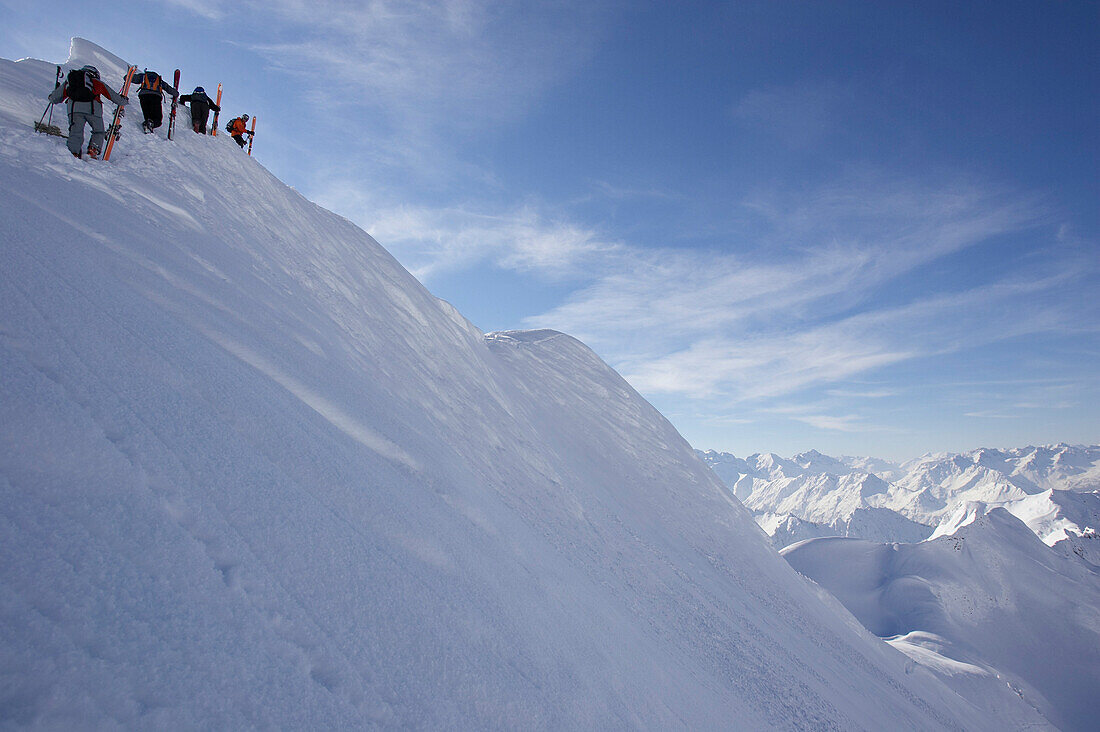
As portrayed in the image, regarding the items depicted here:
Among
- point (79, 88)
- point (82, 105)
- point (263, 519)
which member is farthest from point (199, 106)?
point (263, 519)

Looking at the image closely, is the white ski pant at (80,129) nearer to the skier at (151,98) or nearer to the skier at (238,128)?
the skier at (151,98)

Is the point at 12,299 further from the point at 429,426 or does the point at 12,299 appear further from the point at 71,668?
the point at 429,426

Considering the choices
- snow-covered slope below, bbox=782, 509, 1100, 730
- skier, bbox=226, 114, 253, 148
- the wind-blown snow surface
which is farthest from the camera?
snow-covered slope below, bbox=782, 509, 1100, 730

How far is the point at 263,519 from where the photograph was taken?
3264 mm

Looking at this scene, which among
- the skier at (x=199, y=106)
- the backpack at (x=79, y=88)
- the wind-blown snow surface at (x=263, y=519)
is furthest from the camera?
the skier at (x=199, y=106)

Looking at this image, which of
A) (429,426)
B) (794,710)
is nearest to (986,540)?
(794,710)

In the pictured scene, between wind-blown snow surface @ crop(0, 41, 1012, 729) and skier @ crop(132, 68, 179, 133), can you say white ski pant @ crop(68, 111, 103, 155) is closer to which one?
wind-blown snow surface @ crop(0, 41, 1012, 729)

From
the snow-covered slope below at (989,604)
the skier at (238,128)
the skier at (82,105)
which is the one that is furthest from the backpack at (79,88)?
the snow-covered slope below at (989,604)

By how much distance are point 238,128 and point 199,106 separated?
A: 2953 millimetres

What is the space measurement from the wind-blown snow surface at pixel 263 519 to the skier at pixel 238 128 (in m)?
2.27

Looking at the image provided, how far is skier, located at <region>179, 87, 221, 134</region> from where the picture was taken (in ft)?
37.6

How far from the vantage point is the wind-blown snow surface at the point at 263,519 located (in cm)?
219

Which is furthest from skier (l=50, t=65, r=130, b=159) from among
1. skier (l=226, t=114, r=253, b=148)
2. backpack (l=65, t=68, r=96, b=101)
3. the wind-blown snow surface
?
skier (l=226, t=114, r=253, b=148)

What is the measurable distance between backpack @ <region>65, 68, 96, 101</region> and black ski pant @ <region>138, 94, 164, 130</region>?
70.2 inches
